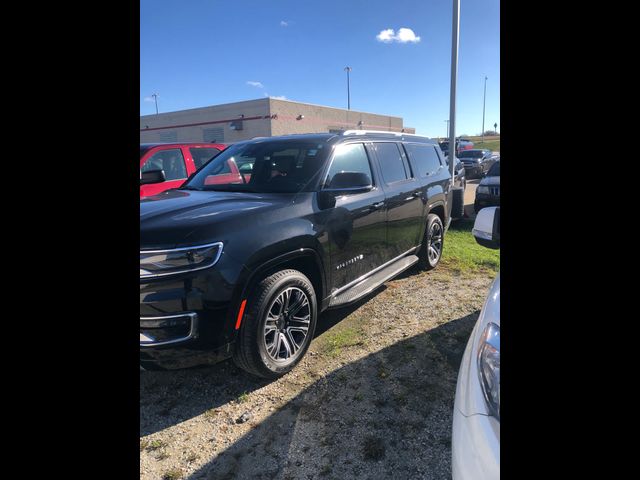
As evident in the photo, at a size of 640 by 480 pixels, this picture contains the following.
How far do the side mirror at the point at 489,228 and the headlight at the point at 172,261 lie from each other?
1.61m

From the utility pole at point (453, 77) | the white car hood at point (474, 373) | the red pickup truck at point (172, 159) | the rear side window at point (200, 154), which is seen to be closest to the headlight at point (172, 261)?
the white car hood at point (474, 373)

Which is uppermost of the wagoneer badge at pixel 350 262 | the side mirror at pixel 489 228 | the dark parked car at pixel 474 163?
the dark parked car at pixel 474 163

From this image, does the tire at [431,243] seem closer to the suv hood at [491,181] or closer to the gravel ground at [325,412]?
the gravel ground at [325,412]

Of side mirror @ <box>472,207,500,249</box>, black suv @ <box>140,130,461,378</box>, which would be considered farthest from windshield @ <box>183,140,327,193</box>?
side mirror @ <box>472,207,500,249</box>

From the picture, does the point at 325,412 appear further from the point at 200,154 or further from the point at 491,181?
the point at 491,181

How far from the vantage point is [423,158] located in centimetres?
548

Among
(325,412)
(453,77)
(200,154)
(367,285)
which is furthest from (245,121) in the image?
(325,412)

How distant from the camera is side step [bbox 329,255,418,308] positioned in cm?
357

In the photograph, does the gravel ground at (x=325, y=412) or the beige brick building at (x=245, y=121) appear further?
the beige brick building at (x=245, y=121)

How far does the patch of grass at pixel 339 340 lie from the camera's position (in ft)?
11.5

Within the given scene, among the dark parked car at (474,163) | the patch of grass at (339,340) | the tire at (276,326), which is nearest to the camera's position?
the tire at (276,326)
